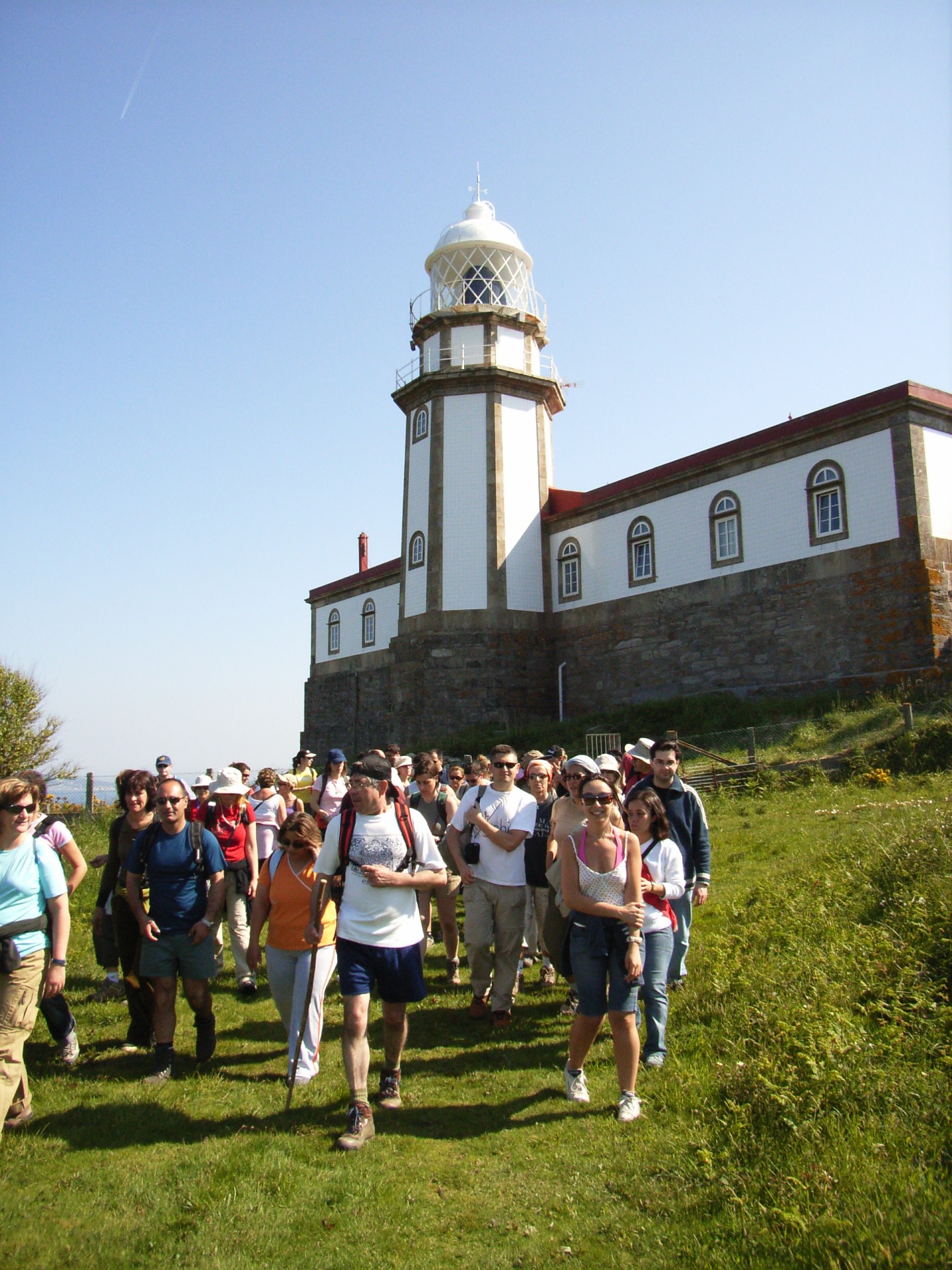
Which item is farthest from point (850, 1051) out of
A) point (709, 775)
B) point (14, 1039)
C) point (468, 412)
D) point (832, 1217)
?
point (468, 412)

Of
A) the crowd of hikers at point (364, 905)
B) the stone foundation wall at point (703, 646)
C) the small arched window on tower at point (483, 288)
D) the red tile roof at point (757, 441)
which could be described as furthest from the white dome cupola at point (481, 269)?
the crowd of hikers at point (364, 905)

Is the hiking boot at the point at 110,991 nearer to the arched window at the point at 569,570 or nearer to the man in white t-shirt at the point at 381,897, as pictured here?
the man in white t-shirt at the point at 381,897

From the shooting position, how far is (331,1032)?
6.55m

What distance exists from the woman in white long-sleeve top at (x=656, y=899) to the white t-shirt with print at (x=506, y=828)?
1.00 m

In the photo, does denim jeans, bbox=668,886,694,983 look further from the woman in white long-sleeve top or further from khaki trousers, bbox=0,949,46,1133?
khaki trousers, bbox=0,949,46,1133

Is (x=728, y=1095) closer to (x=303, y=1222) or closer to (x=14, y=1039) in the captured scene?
(x=303, y=1222)

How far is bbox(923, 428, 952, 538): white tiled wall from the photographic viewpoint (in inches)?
730

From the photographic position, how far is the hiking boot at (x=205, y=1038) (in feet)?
19.1

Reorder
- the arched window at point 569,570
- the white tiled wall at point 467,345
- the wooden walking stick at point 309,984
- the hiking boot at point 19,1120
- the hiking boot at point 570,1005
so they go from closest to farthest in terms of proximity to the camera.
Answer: the hiking boot at point 19,1120, the wooden walking stick at point 309,984, the hiking boot at point 570,1005, the arched window at point 569,570, the white tiled wall at point 467,345

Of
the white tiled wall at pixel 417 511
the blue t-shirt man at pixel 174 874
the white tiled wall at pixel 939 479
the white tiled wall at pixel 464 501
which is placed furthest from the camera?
the white tiled wall at pixel 417 511

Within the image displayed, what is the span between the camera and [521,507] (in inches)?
1038

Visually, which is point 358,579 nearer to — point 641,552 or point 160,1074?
point 641,552

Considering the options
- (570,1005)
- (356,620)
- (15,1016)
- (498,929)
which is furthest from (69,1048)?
(356,620)

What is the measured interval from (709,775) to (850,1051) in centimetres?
1175
